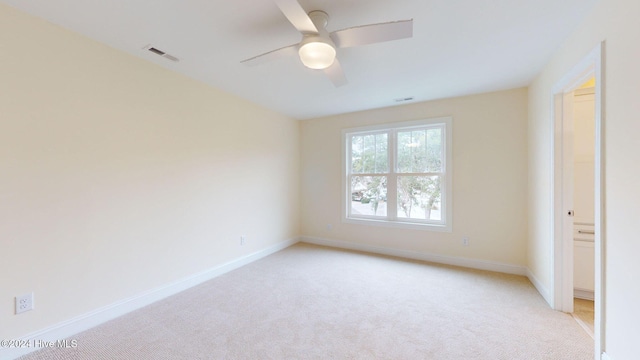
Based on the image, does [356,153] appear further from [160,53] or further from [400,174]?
[160,53]

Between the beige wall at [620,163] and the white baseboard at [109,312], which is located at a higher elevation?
the beige wall at [620,163]

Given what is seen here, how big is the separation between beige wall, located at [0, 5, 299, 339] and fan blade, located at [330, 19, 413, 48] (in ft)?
6.76


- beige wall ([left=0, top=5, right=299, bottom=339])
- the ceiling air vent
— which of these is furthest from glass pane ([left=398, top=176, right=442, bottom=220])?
the ceiling air vent

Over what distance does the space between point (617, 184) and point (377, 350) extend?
6.09ft

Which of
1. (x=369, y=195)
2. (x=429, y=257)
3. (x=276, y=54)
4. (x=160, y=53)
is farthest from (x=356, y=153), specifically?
(x=160, y=53)

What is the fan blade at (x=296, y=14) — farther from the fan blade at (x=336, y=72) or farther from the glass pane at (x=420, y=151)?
the glass pane at (x=420, y=151)

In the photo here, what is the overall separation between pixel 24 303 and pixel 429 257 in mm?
4304

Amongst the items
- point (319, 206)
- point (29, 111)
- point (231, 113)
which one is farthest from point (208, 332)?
point (319, 206)

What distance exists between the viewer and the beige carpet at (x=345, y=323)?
1.80 meters

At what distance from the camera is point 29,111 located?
1811mm

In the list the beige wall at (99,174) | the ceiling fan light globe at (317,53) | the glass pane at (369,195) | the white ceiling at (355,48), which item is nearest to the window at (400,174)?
the glass pane at (369,195)

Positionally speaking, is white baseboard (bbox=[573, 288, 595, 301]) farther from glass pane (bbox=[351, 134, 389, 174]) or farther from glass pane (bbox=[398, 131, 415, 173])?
glass pane (bbox=[351, 134, 389, 174])

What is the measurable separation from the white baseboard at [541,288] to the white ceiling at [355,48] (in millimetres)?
2339

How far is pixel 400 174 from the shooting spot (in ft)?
13.3
